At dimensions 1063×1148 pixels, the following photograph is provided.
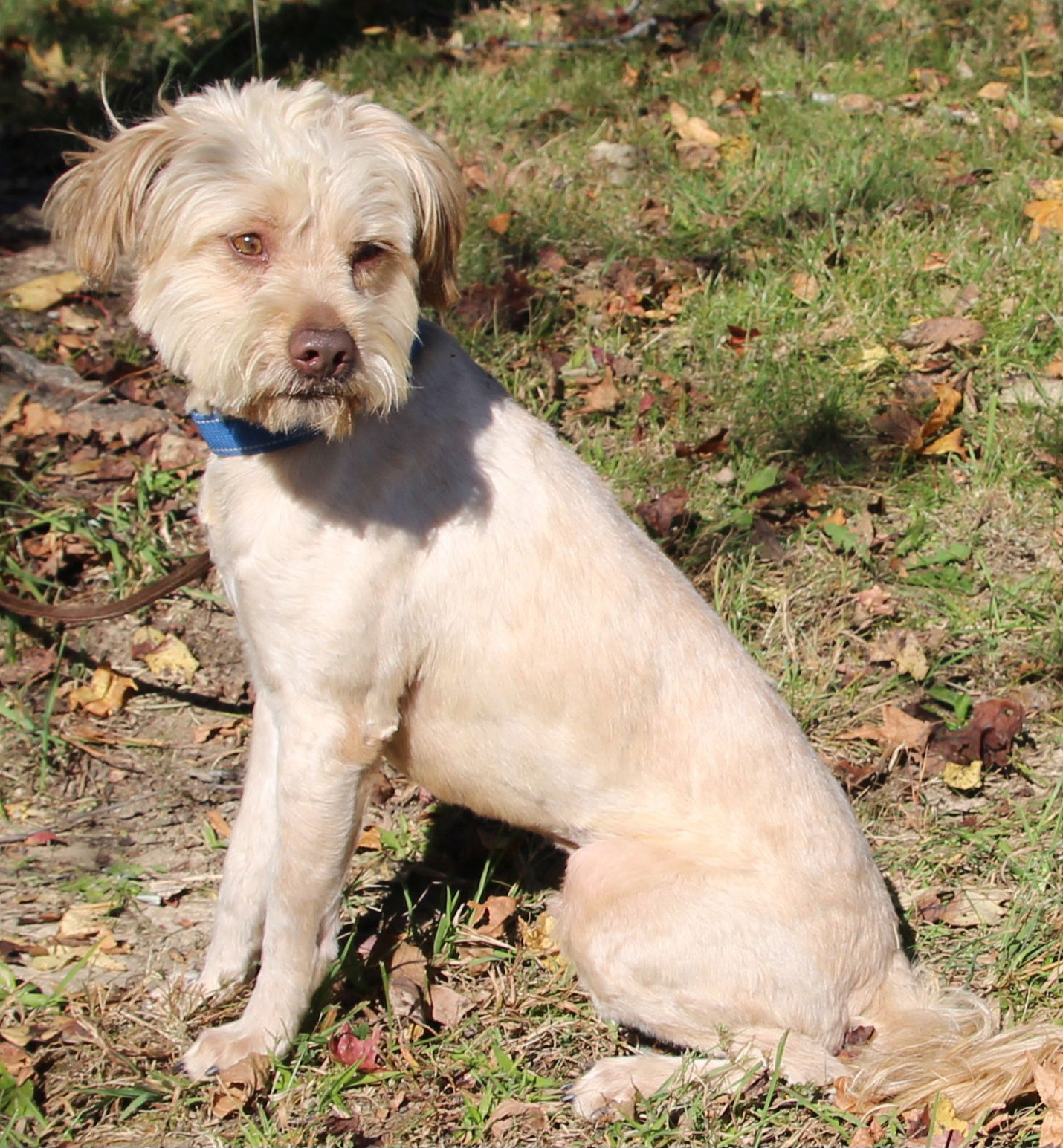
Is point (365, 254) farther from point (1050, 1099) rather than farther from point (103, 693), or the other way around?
point (1050, 1099)

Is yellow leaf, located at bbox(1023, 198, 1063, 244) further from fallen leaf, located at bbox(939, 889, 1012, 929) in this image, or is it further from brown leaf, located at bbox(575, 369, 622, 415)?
fallen leaf, located at bbox(939, 889, 1012, 929)

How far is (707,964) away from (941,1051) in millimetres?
590

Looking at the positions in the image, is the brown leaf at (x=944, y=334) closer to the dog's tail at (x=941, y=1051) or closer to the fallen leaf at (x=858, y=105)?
the fallen leaf at (x=858, y=105)

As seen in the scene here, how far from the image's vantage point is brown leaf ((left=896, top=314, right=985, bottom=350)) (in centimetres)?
536

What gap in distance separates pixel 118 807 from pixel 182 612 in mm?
887

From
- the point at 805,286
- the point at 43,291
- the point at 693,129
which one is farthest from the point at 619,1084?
the point at 693,129

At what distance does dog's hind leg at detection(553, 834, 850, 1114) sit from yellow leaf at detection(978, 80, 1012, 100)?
541cm

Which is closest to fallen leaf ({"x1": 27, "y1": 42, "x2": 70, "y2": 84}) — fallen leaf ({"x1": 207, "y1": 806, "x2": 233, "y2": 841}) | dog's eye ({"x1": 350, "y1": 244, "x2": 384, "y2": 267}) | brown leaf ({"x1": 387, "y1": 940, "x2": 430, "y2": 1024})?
fallen leaf ({"x1": 207, "y1": 806, "x2": 233, "y2": 841})

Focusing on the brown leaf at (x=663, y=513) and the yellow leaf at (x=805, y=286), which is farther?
the yellow leaf at (x=805, y=286)

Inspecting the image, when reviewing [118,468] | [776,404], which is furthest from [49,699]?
[776,404]

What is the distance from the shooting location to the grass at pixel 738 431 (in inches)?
132

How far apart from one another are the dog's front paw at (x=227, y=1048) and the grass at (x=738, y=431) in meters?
0.06

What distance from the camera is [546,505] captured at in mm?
3209

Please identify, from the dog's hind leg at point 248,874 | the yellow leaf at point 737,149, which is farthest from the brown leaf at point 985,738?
the yellow leaf at point 737,149
